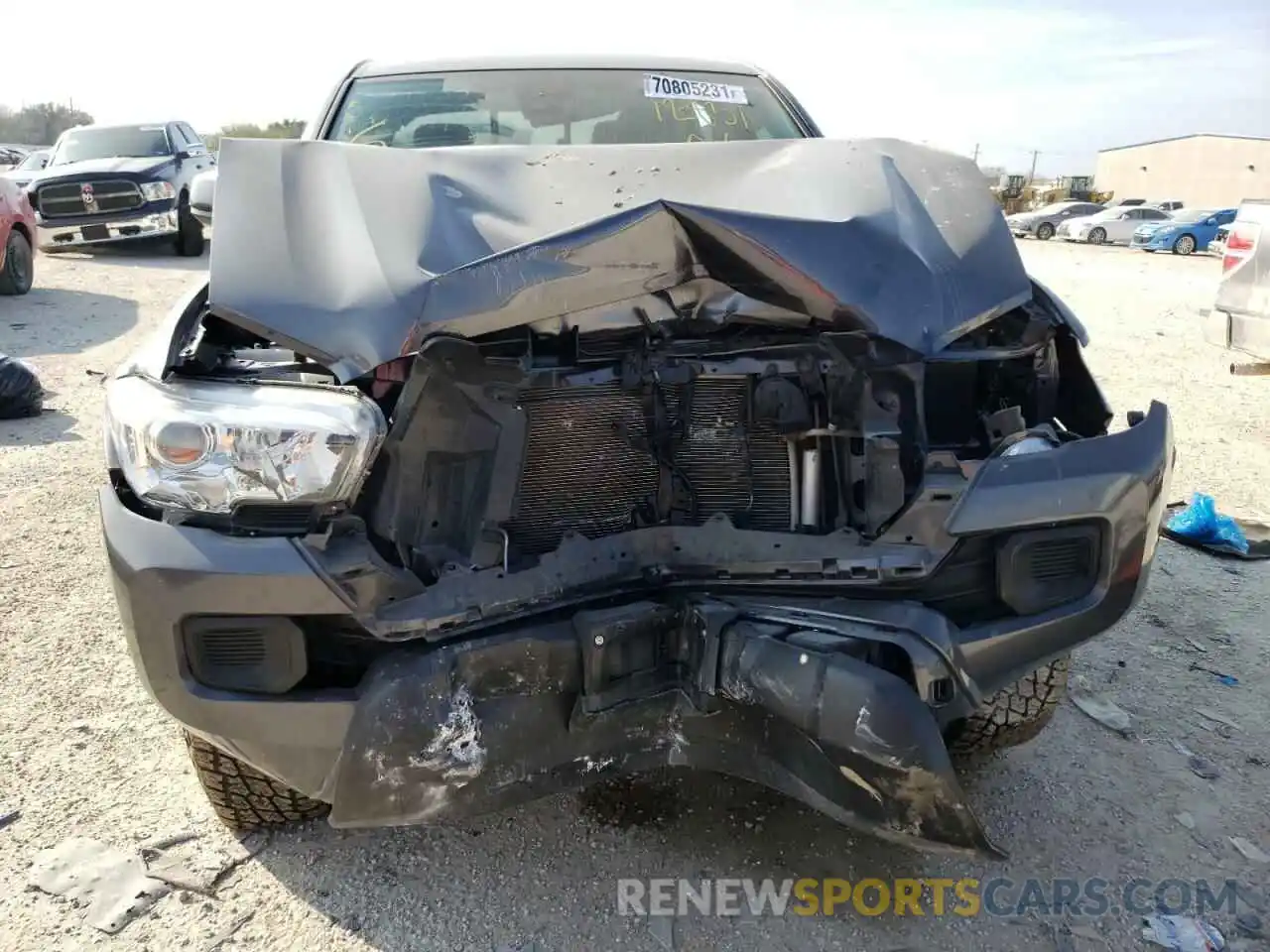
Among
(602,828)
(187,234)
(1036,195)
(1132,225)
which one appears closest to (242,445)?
(602,828)

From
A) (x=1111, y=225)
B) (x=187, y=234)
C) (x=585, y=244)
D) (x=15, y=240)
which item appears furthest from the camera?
(x=1111, y=225)

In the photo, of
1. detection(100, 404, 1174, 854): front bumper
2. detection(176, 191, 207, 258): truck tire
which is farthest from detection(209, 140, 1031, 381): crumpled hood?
detection(176, 191, 207, 258): truck tire

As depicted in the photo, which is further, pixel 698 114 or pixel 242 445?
pixel 698 114

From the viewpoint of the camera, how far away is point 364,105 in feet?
11.2

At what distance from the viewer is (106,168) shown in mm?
12109

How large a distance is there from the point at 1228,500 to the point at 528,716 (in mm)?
4156

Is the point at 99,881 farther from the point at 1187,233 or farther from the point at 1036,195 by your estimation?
the point at 1036,195

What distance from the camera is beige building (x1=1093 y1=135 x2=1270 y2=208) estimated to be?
48.7 meters

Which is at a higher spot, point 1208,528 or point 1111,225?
point 1208,528

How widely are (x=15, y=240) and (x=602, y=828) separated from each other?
10.1m

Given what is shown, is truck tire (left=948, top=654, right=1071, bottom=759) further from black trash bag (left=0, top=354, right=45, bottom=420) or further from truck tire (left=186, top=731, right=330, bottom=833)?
black trash bag (left=0, top=354, right=45, bottom=420)

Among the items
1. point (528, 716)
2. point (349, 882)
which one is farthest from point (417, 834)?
point (528, 716)

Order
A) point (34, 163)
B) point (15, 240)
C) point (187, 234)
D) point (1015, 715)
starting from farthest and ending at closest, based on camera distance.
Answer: point (34, 163) → point (187, 234) → point (15, 240) → point (1015, 715)

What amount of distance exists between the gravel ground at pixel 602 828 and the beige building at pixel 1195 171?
5220cm
